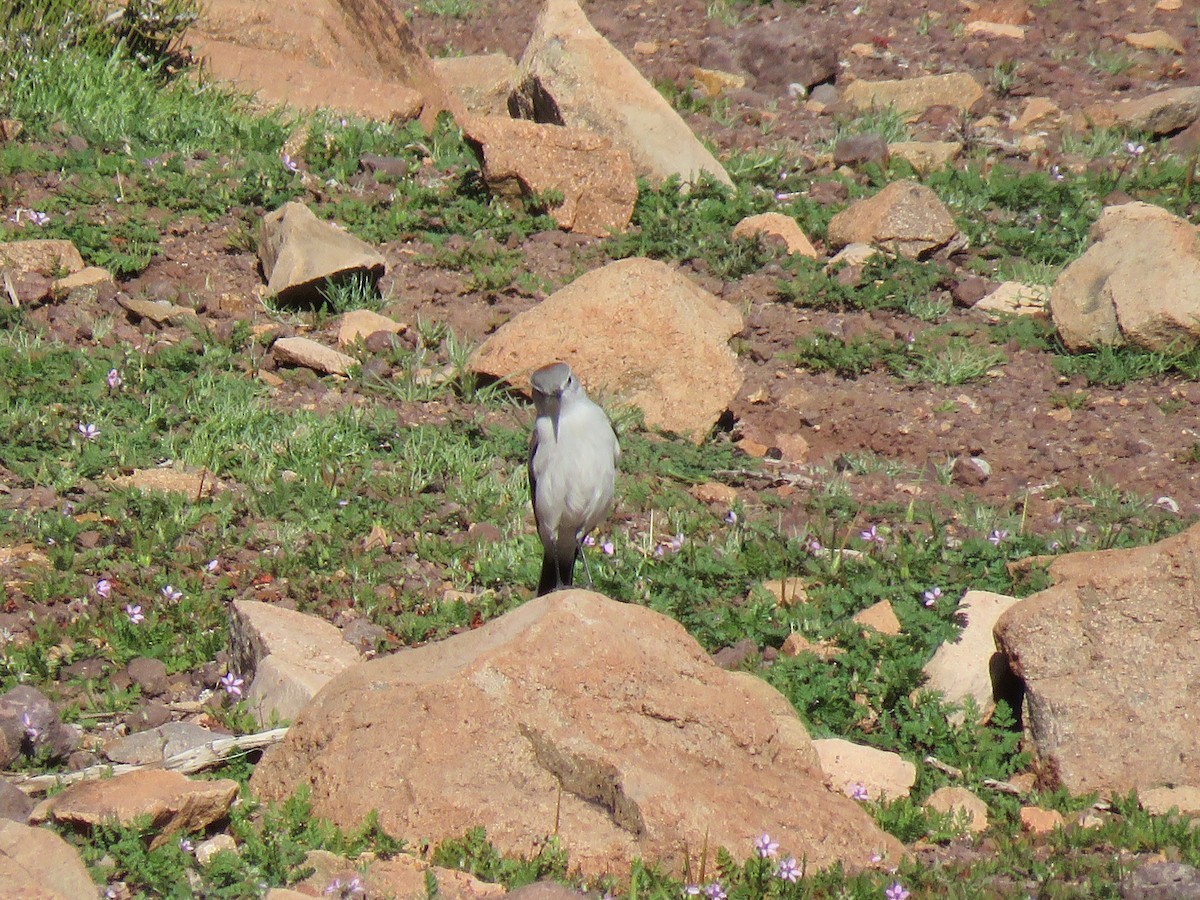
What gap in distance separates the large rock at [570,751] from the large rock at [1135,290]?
4646 millimetres

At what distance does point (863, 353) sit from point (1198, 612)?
3686 mm

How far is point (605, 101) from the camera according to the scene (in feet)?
33.8

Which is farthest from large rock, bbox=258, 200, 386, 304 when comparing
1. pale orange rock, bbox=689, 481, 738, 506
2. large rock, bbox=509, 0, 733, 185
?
pale orange rock, bbox=689, 481, 738, 506

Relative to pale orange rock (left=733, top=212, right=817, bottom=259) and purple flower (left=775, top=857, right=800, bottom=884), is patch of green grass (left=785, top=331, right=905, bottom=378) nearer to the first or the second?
pale orange rock (left=733, top=212, right=817, bottom=259)

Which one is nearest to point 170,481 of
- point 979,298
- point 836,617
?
point 836,617

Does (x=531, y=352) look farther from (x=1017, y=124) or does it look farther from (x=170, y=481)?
(x=1017, y=124)

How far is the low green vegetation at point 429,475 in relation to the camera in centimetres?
469

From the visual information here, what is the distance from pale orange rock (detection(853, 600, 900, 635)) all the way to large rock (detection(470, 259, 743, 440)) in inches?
80.5

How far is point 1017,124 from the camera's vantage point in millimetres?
11836

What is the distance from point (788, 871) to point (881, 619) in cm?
192

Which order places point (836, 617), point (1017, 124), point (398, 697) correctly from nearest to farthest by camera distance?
point (398, 697), point (836, 617), point (1017, 124)

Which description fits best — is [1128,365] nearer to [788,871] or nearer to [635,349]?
[635,349]

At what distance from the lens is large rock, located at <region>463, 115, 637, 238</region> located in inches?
377

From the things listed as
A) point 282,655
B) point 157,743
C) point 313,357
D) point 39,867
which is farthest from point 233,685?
point 313,357
